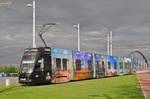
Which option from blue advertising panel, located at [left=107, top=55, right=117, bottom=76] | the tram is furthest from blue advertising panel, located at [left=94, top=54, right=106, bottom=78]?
blue advertising panel, located at [left=107, top=55, right=117, bottom=76]

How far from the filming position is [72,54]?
2627 cm

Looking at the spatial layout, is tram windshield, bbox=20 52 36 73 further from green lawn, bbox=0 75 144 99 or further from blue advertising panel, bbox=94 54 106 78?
blue advertising panel, bbox=94 54 106 78

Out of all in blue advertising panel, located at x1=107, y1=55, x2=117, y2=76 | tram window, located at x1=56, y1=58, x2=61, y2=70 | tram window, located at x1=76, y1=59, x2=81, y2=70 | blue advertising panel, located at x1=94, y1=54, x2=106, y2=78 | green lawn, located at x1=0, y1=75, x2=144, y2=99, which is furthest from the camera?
blue advertising panel, located at x1=107, y1=55, x2=117, y2=76

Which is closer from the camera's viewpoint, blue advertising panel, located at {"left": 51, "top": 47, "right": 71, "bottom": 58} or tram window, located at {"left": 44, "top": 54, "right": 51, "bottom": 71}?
tram window, located at {"left": 44, "top": 54, "right": 51, "bottom": 71}

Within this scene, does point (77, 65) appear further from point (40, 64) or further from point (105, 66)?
point (105, 66)

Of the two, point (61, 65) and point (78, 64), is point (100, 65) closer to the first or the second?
point (78, 64)

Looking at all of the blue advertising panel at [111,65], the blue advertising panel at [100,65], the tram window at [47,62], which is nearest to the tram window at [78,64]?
the blue advertising panel at [100,65]

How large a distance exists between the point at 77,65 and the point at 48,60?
5647 mm

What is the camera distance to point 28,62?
830 inches

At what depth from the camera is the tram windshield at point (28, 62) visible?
68.1 feet

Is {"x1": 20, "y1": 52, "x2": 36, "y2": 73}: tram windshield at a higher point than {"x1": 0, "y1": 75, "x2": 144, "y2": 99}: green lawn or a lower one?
higher

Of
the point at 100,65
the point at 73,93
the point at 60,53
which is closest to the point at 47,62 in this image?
the point at 60,53

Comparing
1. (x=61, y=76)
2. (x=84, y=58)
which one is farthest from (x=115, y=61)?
(x=61, y=76)

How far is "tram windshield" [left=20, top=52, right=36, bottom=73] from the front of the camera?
68.1 feet
